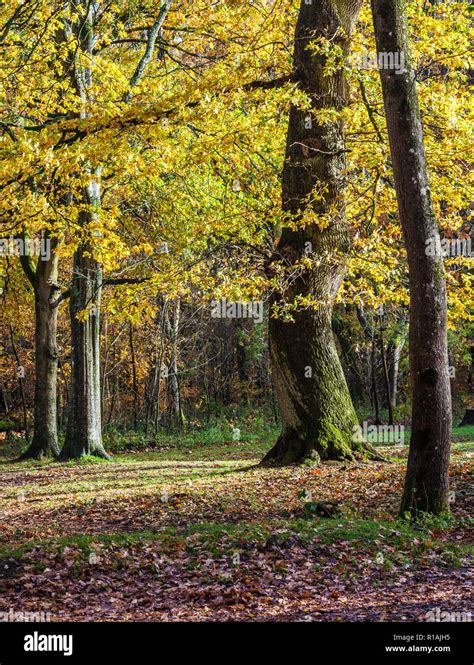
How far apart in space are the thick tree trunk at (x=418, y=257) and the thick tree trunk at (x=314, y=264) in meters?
4.55

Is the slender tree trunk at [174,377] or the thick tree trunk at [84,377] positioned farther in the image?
the slender tree trunk at [174,377]

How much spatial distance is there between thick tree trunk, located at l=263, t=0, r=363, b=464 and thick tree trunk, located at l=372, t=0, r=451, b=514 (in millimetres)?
4549

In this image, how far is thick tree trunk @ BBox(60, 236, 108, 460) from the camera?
18.9 metres

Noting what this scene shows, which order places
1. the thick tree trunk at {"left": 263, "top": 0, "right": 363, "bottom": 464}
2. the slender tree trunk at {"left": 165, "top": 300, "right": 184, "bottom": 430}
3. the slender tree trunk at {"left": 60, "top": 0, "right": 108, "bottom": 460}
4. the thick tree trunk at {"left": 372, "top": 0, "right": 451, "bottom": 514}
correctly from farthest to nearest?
the slender tree trunk at {"left": 165, "top": 300, "right": 184, "bottom": 430} < the slender tree trunk at {"left": 60, "top": 0, "right": 108, "bottom": 460} < the thick tree trunk at {"left": 263, "top": 0, "right": 363, "bottom": 464} < the thick tree trunk at {"left": 372, "top": 0, "right": 451, "bottom": 514}

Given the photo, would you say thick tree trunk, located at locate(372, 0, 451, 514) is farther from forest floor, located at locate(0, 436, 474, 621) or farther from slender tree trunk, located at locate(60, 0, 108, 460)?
slender tree trunk, located at locate(60, 0, 108, 460)

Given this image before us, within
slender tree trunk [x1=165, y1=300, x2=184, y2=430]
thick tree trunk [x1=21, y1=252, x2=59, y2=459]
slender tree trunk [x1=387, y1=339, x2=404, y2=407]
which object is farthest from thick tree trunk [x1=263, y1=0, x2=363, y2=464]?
slender tree trunk [x1=387, y1=339, x2=404, y2=407]

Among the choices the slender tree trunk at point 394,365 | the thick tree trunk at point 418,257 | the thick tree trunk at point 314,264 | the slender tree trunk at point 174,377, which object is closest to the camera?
the thick tree trunk at point 418,257

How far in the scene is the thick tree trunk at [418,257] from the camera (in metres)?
9.12

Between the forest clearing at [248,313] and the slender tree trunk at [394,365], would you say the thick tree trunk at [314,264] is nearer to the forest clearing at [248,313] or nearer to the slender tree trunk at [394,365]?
the forest clearing at [248,313]

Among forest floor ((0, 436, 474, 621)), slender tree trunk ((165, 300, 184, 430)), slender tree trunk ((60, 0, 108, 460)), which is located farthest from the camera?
slender tree trunk ((165, 300, 184, 430))

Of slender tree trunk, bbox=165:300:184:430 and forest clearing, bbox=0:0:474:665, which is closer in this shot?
forest clearing, bbox=0:0:474:665

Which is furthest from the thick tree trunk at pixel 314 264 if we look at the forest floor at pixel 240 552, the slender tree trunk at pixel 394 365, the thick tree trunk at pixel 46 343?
the slender tree trunk at pixel 394 365
